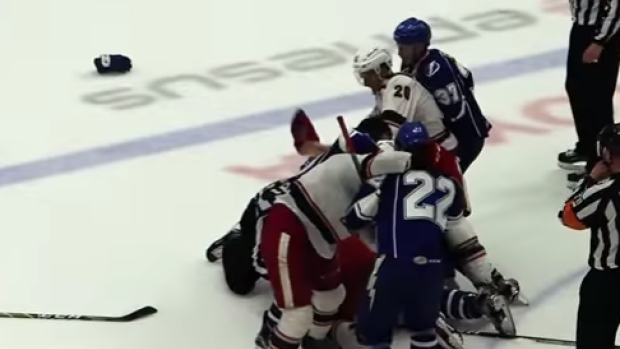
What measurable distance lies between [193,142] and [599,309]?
2.03 meters

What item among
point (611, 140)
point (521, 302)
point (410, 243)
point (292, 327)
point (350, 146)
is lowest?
point (521, 302)

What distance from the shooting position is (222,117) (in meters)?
4.77

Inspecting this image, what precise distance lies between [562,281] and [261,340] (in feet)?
2.88

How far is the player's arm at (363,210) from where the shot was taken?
2.88 metres

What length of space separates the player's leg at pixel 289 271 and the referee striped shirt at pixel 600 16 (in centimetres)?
129

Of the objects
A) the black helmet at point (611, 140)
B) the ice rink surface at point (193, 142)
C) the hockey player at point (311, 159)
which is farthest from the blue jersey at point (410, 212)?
the ice rink surface at point (193, 142)

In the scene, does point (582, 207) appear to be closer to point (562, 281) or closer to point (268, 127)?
point (562, 281)

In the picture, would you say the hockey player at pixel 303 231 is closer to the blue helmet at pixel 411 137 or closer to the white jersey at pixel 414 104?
the blue helmet at pixel 411 137

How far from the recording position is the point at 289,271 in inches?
116

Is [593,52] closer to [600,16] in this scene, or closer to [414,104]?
[600,16]

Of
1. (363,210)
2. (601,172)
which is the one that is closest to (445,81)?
(363,210)

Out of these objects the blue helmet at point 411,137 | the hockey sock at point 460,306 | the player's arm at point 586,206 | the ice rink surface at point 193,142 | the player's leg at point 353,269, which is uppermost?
the blue helmet at point 411,137

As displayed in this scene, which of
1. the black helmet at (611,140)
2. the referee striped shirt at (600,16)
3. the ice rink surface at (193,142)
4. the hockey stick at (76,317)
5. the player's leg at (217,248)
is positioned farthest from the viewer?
the referee striped shirt at (600,16)

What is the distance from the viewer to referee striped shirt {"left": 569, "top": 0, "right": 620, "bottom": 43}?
3.76 meters
